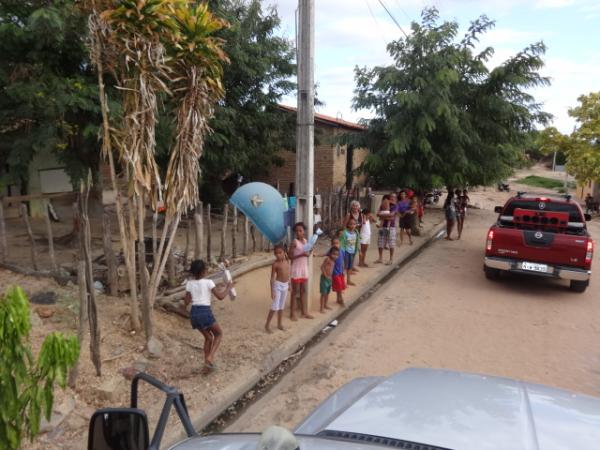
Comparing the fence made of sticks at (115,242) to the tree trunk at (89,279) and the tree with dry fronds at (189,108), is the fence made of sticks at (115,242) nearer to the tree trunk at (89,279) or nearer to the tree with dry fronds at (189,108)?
the tree trunk at (89,279)

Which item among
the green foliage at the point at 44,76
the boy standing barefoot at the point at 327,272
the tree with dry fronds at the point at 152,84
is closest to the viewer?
the tree with dry fronds at the point at 152,84

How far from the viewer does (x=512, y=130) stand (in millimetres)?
13453

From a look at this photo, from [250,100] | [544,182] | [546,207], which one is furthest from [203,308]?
[544,182]

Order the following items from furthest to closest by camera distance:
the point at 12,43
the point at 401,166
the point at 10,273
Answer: the point at 401,166 → the point at 12,43 → the point at 10,273

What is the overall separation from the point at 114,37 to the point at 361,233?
21.9ft

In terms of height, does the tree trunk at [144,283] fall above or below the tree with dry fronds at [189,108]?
below

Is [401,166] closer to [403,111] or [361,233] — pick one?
[403,111]

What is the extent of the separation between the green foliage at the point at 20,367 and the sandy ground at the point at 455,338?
245 centimetres

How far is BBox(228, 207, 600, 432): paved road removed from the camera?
211 inches

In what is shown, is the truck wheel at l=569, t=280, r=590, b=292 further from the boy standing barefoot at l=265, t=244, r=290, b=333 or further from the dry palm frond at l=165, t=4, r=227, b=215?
the dry palm frond at l=165, t=4, r=227, b=215

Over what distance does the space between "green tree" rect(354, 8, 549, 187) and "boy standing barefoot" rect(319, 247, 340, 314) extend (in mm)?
5111

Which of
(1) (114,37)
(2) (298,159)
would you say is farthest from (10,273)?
(2) (298,159)

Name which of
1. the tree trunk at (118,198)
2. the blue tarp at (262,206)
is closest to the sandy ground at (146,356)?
the tree trunk at (118,198)

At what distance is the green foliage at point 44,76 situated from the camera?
23.6ft
